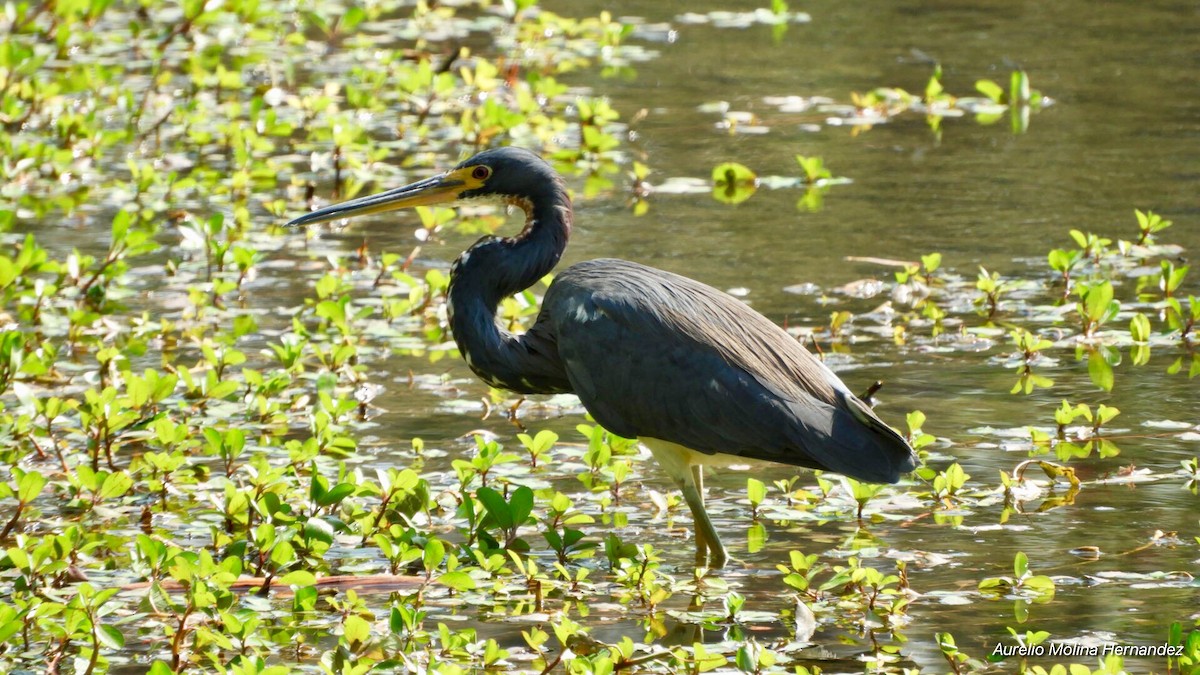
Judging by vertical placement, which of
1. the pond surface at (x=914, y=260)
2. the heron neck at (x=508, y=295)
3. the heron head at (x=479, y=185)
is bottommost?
the pond surface at (x=914, y=260)

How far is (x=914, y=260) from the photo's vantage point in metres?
8.12

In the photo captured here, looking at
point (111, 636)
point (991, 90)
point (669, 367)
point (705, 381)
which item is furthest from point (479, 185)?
point (991, 90)

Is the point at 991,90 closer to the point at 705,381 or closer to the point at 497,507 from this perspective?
the point at 705,381

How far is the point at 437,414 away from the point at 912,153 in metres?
4.57

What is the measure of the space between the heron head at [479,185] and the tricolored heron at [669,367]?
0.36ft

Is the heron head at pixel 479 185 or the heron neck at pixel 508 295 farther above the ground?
the heron head at pixel 479 185

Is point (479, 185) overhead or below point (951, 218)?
overhead

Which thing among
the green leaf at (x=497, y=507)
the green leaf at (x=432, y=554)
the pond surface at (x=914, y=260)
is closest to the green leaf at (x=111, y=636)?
the green leaf at (x=432, y=554)

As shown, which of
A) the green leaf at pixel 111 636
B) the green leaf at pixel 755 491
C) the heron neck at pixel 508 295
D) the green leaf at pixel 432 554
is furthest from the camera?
the heron neck at pixel 508 295

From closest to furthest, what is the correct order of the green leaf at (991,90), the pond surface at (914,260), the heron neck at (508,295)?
the pond surface at (914,260) < the heron neck at (508,295) < the green leaf at (991,90)

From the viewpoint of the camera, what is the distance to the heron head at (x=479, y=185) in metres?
5.89

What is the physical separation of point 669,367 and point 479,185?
1.15 m

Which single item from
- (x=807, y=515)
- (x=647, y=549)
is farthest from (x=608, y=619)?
(x=807, y=515)

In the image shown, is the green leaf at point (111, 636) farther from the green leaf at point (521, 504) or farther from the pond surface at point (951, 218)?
the pond surface at point (951, 218)
